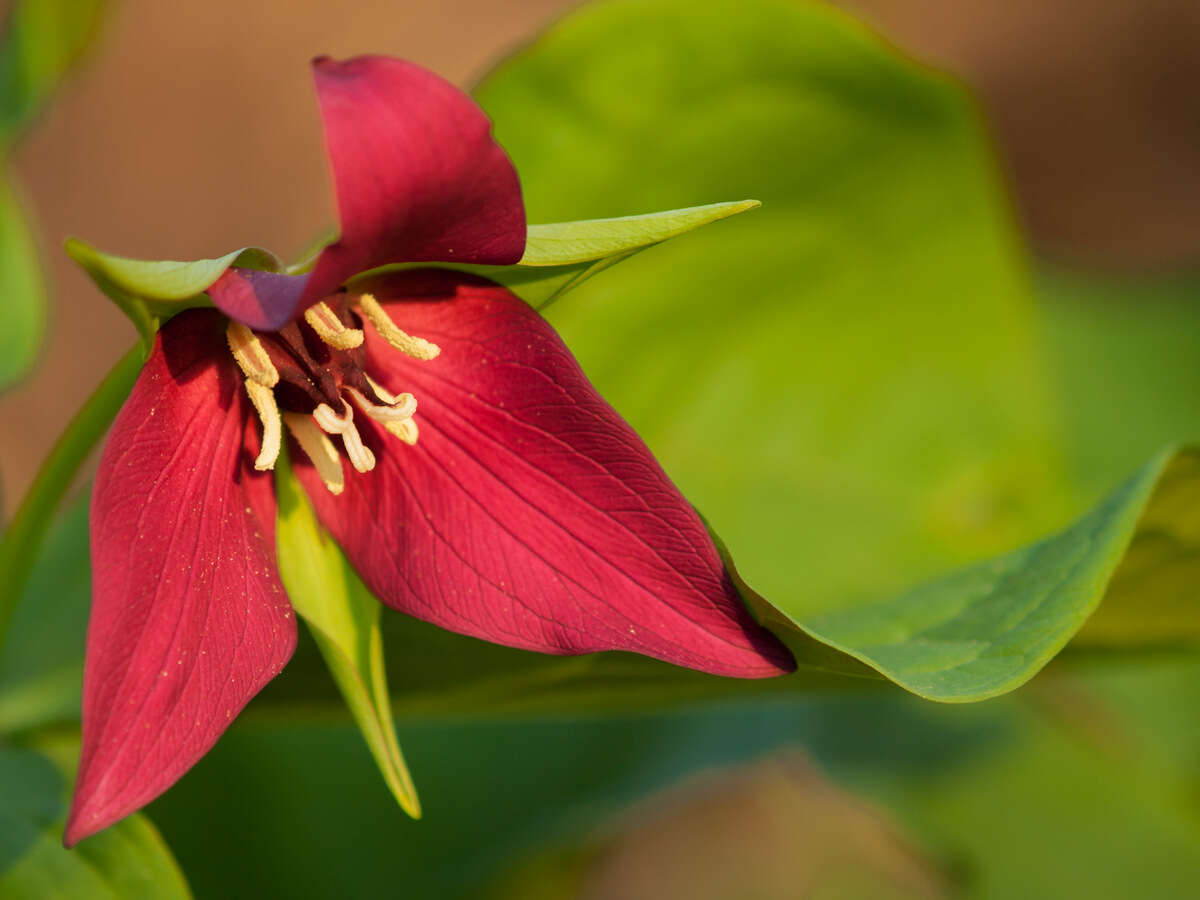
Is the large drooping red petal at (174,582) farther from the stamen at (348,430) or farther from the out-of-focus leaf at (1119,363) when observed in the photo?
the out-of-focus leaf at (1119,363)

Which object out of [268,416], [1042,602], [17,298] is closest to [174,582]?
[268,416]

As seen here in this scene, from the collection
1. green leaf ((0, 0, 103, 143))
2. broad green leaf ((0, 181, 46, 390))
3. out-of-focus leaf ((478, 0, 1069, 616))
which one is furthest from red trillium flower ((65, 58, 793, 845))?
green leaf ((0, 0, 103, 143))

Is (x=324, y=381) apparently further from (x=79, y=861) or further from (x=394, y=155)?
(x=79, y=861)

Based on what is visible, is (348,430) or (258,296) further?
(348,430)

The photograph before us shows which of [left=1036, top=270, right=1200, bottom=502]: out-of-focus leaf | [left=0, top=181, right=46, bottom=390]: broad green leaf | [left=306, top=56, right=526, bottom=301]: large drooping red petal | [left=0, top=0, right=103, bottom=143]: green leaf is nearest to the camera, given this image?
[left=306, top=56, right=526, bottom=301]: large drooping red petal

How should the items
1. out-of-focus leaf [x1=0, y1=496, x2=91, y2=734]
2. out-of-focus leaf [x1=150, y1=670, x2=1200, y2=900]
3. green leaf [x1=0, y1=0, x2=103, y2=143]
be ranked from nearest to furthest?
out-of-focus leaf [x1=0, y1=496, x2=91, y2=734], green leaf [x1=0, y1=0, x2=103, y2=143], out-of-focus leaf [x1=150, y1=670, x2=1200, y2=900]

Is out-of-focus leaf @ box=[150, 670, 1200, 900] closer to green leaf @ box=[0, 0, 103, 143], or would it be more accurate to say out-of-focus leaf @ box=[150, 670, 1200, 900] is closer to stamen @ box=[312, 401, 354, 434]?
stamen @ box=[312, 401, 354, 434]

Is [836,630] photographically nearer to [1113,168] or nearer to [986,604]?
[986,604]
